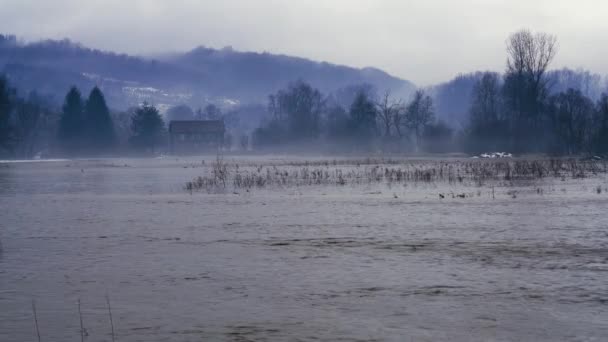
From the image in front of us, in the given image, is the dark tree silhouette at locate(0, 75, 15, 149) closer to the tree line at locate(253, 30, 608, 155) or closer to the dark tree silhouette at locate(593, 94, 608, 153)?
the tree line at locate(253, 30, 608, 155)

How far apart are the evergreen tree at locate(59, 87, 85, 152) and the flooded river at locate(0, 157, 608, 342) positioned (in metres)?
88.8

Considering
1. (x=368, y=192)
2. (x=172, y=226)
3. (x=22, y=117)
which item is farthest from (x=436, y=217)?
(x=22, y=117)

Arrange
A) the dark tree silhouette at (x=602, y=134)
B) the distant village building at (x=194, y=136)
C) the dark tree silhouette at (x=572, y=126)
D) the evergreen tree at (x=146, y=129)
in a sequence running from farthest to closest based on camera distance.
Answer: the distant village building at (x=194, y=136), the evergreen tree at (x=146, y=129), the dark tree silhouette at (x=572, y=126), the dark tree silhouette at (x=602, y=134)

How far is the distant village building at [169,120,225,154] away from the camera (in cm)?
13804

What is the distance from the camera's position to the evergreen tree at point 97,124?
107312mm

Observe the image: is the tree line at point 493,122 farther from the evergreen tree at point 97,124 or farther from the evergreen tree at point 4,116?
the evergreen tree at point 4,116

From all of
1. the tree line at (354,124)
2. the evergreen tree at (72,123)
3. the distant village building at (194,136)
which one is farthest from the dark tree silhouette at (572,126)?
the distant village building at (194,136)

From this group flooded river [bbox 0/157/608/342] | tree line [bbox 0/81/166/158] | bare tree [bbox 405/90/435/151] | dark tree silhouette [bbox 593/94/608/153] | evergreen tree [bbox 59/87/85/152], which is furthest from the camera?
bare tree [bbox 405/90/435/151]

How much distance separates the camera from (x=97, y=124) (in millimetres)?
107938

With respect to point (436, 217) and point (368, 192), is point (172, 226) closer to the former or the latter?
point (436, 217)

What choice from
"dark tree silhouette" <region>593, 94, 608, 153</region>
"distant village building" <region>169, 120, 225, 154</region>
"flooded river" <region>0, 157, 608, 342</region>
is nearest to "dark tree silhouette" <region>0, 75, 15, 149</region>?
"distant village building" <region>169, 120, 225, 154</region>

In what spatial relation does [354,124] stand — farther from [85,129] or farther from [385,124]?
[85,129]

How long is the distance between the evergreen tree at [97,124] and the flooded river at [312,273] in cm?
8927

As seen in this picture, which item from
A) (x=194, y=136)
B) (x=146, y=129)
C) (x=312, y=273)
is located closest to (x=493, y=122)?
(x=146, y=129)
